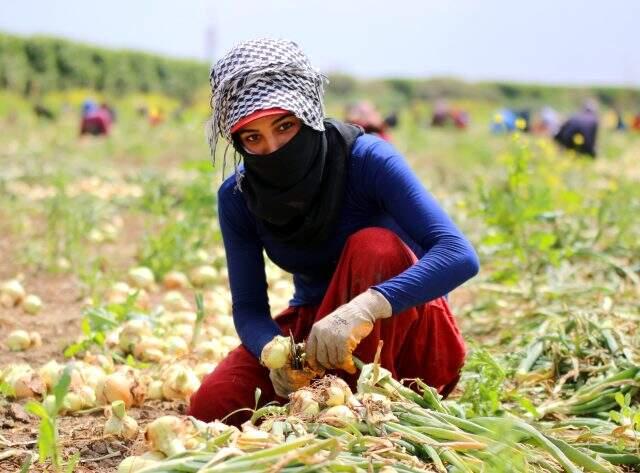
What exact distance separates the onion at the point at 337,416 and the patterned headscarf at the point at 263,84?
0.75 meters

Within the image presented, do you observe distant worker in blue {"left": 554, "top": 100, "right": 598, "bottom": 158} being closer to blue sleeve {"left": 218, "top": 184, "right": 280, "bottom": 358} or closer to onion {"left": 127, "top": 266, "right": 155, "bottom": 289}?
onion {"left": 127, "top": 266, "right": 155, "bottom": 289}

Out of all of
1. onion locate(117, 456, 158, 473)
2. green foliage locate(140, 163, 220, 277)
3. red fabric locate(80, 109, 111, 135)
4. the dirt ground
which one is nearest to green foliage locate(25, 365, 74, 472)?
onion locate(117, 456, 158, 473)

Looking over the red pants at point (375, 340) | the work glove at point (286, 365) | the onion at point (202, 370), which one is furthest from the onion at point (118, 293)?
the work glove at point (286, 365)

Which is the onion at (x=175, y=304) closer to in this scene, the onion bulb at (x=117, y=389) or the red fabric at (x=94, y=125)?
the onion bulb at (x=117, y=389)

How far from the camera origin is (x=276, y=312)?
3783 mm

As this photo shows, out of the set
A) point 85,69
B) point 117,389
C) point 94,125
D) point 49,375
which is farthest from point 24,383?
point 85,69

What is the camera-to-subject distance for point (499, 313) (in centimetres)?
395

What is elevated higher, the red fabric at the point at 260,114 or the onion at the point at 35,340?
the red fabric at the point at 260,114

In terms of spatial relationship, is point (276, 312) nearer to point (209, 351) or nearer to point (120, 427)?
point (209, 351)

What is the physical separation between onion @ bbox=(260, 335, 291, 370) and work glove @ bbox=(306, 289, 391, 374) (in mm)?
90

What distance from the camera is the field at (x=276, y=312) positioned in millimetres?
1813

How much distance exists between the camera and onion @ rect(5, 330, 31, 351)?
3295mm

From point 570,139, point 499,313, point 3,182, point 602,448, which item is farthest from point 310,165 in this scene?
point 570,139

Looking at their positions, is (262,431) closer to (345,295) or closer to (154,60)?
(345,295)
